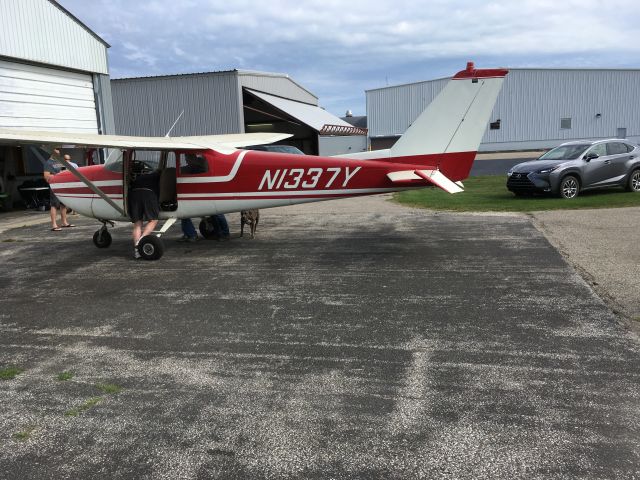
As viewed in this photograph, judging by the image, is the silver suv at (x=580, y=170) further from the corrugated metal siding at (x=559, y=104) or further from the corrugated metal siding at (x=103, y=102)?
the corrugated metal siding at (x=559, y=104)

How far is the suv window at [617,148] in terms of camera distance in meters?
15.0

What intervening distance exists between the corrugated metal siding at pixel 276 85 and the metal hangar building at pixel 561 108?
17.1 meters

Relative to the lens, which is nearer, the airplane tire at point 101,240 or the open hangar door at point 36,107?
the airplane tire at point 101,240

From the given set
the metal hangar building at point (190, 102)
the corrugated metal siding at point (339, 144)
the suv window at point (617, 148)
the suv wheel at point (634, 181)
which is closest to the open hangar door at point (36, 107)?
the metal hangar building at point (190, 102)

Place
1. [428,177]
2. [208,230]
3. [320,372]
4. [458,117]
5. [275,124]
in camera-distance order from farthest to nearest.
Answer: [275,124]
[208,230]
[458,117]
[428,177]
[320,372]

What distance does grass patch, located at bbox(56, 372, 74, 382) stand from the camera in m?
3.97

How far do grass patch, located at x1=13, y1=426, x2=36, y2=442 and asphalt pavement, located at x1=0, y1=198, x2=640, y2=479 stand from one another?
0.04ft

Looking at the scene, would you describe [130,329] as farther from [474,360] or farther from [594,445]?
[594,445]

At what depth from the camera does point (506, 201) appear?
570 inches

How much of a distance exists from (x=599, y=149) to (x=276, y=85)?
71.0 ft

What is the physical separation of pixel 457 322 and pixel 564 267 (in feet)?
9.71

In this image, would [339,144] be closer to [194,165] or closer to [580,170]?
[580,170]

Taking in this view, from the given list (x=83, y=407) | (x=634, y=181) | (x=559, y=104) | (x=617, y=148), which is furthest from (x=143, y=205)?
(x=559, y=104)

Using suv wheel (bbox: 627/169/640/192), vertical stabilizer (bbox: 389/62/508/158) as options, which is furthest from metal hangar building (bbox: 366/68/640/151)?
vertical stabilizer (bbox: 389/62/508/158)
